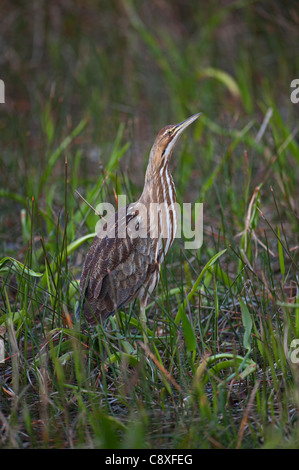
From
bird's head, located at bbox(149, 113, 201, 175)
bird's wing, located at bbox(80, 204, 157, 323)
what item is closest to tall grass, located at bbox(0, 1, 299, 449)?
bird's wing, located at bbox(80, 204, 157, 323)

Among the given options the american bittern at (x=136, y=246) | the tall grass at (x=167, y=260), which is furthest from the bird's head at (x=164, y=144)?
the tall grass at (x=167, y=260)

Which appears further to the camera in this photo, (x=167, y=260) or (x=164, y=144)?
(x=167, y=260)

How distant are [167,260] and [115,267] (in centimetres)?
41

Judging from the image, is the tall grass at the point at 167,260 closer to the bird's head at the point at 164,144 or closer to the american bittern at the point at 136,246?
the american bittern at the point at 136,246

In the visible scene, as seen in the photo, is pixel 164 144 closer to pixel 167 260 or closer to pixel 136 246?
pixel 136 246

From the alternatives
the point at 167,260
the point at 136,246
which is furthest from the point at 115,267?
the point at 167,260

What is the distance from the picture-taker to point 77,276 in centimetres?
269

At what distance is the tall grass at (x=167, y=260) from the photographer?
1720mm

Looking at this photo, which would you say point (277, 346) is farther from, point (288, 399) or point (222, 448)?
point (222, 448)

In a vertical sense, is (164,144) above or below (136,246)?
above

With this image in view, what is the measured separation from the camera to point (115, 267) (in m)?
2.17

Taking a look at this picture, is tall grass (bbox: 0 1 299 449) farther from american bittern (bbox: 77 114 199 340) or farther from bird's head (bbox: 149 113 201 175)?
bird's head (bbox: 149 113 201 175)

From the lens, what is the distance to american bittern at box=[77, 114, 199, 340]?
2.14 meters

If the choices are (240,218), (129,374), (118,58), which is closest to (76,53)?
(118,58)
